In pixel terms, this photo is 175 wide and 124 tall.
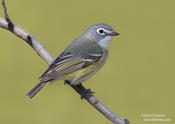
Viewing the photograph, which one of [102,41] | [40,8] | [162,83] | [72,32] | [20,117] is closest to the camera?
[102,41]

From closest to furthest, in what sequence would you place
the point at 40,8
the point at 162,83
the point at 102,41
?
the point at 102,41 → the point at 162,83 → the point at 40,8

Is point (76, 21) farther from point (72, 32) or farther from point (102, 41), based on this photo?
point (102, 41)

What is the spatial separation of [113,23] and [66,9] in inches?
42.7

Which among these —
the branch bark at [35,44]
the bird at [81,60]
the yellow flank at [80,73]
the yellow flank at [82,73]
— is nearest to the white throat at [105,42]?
the bird at [81,60]

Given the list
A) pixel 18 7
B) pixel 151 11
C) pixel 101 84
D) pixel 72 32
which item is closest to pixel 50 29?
pixel 72 32

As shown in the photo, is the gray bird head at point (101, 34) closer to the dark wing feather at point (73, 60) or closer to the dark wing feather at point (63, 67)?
the dark wing feather at point (73, 60)

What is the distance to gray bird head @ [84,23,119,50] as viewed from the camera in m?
5.34

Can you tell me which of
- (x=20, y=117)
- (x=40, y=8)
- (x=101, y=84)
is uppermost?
(x=40, y=8)

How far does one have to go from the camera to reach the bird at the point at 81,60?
4.69 meters

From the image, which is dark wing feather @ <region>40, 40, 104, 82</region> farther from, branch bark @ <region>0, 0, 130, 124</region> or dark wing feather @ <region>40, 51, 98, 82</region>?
branch bark @ <region>0, 0, 130, 124</region>

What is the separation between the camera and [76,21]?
8164 millimetres

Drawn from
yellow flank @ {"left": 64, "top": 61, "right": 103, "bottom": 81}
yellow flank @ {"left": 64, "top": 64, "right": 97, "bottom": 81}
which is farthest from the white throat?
yellow flank @ {"left": 64, "top": 64, "right": 97, "bottom": 81}

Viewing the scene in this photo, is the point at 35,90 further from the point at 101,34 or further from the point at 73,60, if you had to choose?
the point at 101,34

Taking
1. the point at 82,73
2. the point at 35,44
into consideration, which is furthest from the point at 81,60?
the point at 35,44
